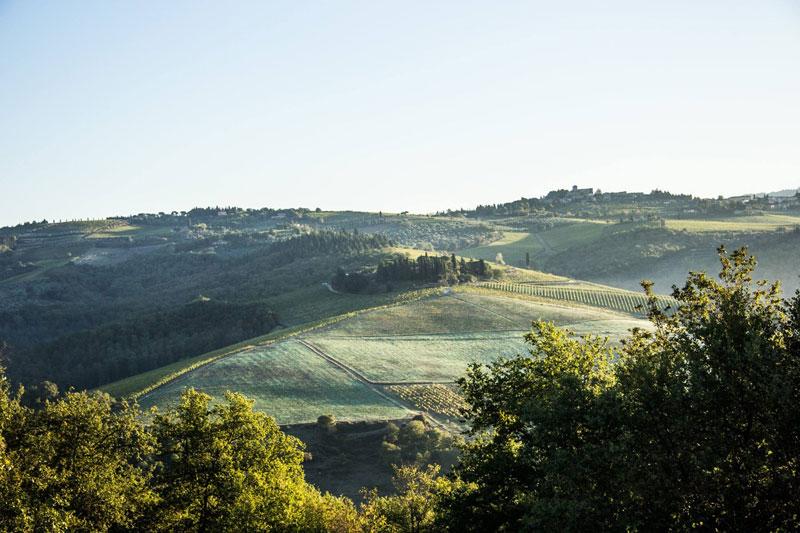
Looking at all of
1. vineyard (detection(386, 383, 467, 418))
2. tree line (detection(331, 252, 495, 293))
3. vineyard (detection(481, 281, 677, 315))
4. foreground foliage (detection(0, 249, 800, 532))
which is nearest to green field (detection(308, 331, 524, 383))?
vineyard (detection(386, 383, 467, 418))

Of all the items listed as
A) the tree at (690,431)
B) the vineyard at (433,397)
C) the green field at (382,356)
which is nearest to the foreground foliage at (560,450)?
the tree at (690,431)

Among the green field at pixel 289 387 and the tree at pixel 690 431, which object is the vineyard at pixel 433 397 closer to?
the green field at pixel 289 387

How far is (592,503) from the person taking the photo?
23109 millimetres

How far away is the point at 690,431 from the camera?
2245 centimetres

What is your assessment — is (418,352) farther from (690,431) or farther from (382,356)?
(690,431)

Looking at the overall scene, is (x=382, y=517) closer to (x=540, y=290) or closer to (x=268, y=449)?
(x=268, y=449)

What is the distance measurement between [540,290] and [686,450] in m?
114

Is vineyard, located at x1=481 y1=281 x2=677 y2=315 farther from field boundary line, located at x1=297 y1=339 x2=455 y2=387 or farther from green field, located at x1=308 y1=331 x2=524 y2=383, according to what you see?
field boundary line, located at x1=297 y1=339 x2=455 y2=387

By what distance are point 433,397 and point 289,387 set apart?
1620cm

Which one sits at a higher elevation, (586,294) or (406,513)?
(586,294)

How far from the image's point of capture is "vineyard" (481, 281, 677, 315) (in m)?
123

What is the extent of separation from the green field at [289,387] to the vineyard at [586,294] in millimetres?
55506

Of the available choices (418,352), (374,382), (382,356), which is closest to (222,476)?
(374,382)

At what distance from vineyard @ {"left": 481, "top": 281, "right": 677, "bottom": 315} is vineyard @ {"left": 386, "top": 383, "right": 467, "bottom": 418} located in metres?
→ 53.5
